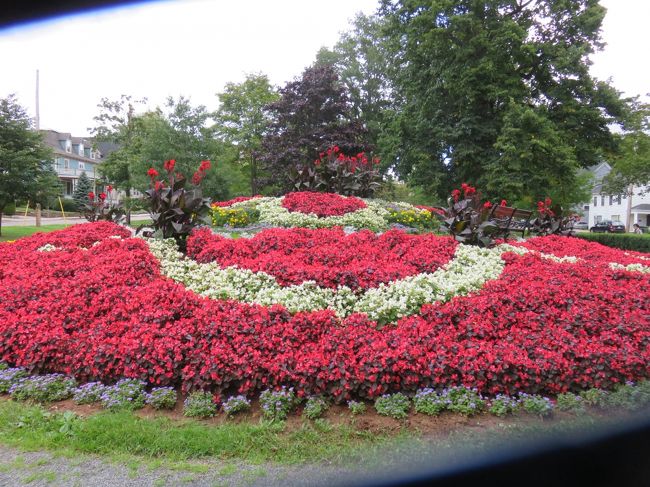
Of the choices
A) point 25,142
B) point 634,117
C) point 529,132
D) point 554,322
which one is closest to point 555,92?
point 529,132

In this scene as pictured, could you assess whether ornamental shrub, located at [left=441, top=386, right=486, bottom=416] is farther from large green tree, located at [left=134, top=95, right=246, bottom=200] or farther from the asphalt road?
the asphalt road

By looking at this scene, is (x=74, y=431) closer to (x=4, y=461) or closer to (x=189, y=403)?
(x=4, y=461)

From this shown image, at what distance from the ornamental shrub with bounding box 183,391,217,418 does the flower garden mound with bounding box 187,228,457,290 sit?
1600 millimetres

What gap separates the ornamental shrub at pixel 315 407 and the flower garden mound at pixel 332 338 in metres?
0.08

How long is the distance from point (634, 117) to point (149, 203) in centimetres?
1938

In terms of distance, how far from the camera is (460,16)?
1541 centimetres

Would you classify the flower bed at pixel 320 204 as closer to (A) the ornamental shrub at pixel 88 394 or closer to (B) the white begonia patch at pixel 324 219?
(B) the white begonia patch at pixel 324 219

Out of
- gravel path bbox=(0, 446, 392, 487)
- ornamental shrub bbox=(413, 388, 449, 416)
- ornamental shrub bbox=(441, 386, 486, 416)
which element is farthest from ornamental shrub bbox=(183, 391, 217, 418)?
ornamental shrub bbox=(441, 386, 486, 416)

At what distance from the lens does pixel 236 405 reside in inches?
104

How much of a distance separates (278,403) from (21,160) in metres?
17.0

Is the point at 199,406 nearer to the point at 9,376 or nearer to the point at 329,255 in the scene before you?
the point at 9,376

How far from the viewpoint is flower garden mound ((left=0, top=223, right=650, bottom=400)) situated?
2.79m

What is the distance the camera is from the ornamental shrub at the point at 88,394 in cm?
278

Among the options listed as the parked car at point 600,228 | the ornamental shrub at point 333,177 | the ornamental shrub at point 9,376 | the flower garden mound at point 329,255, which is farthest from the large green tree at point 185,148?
the parked car at point 600,228
